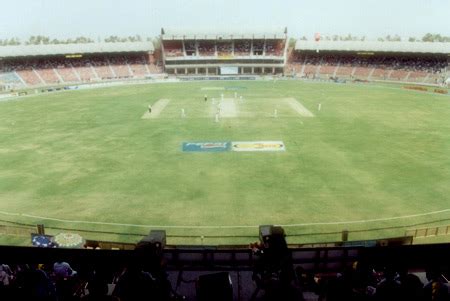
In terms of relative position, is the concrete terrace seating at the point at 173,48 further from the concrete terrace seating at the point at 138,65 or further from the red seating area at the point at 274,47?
the red seating area at the point at 274,47

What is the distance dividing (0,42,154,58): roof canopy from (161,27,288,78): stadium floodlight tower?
279 inches

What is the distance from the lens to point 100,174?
28.3 m

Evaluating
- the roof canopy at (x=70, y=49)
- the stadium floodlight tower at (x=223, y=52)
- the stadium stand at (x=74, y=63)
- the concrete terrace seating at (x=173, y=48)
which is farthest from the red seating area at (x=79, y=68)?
the stadium floodlight tower at (x=223, y=52)

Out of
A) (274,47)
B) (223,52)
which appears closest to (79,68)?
(223,52)

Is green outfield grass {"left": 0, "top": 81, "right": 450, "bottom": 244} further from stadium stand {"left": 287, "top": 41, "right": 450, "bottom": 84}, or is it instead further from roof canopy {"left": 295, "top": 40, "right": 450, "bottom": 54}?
roof canopy {"left": 295, "top": 40, "right": 450, "bottom": 54}

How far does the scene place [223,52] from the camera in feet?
348

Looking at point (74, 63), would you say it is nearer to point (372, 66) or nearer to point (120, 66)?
point (120, 66)

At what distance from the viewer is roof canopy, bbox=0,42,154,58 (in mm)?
88250

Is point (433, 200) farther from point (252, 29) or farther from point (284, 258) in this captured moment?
point (252, 29)

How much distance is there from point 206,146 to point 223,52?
75.8m

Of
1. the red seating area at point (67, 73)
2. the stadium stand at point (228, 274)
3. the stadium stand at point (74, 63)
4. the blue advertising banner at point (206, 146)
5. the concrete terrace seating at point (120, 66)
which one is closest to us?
the stadium stand at point (228, 274)

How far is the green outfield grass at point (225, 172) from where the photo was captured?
68.6ft

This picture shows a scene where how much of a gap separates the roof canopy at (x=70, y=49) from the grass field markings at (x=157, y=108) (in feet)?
155

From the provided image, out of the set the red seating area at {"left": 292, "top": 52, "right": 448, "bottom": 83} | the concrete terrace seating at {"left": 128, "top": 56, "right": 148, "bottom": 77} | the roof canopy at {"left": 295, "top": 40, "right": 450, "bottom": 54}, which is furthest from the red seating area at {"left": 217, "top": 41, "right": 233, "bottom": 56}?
the concrete terrace seating at {"left": 128, "top": 56, "right": 148, "bottom": 77}
